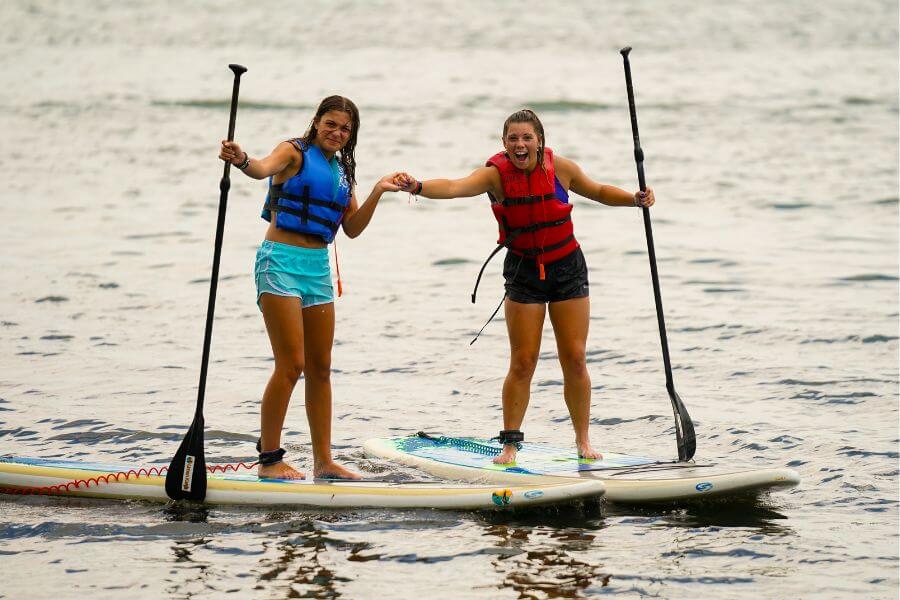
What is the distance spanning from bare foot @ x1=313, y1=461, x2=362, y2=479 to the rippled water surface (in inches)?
14.6

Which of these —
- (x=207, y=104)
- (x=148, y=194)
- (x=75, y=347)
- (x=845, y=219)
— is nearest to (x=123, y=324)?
(x=75, y=347)

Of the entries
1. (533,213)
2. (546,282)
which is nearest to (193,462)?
(546,282)

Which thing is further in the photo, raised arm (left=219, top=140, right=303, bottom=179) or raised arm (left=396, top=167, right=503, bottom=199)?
raised arm (left=396, top=167, right=503, bottom=199)

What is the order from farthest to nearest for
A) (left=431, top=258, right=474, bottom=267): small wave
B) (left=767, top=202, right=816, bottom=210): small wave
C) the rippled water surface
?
(left=767, top=202, right=816, bottom=210): small wave < (left=431, top=258, right=474, bottom=267): small wave < the rippled water surface

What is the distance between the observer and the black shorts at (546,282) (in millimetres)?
6906

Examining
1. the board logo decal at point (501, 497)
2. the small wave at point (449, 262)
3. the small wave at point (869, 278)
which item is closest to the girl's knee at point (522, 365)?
the board logo decal at point (501, 497)

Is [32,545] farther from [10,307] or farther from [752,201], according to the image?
[752,201]

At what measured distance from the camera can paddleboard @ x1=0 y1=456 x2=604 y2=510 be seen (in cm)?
645

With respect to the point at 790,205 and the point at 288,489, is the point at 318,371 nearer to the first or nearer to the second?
the point at 288,489

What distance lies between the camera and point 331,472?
6945 mm

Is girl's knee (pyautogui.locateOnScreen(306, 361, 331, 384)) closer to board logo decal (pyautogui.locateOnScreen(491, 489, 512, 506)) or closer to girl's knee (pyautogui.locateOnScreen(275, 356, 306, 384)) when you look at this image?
girl's knee (pyautogui.locateOnScreen(275, 356, 306, 384))

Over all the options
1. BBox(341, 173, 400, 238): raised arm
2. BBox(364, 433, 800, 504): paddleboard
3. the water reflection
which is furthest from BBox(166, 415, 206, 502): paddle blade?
the water reflection

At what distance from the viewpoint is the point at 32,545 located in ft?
20.3

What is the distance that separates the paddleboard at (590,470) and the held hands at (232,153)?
2.21 meters
